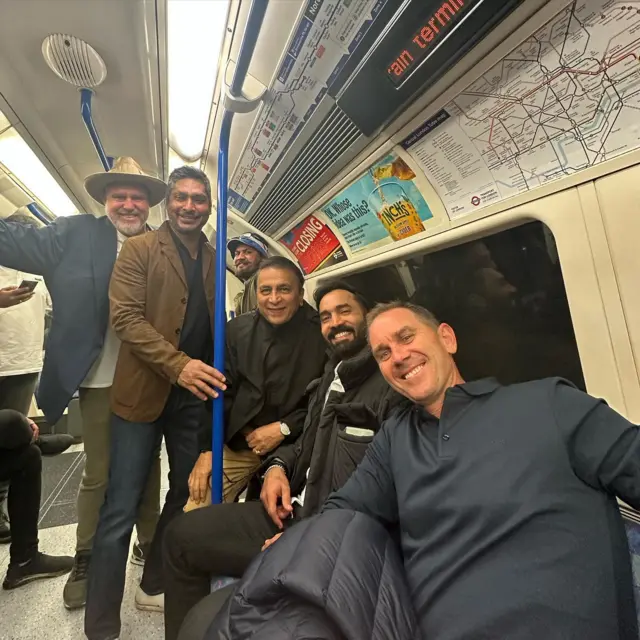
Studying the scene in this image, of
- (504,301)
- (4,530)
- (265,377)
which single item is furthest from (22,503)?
(504,301)

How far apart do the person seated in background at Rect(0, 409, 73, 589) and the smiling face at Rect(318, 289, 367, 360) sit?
5.86ft

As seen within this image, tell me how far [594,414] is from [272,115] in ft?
5.88

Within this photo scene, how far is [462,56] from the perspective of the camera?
40.8 inches

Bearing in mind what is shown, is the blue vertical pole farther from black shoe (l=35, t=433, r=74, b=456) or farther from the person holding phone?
black shoe (l=35, t=433, r=74, b=456)

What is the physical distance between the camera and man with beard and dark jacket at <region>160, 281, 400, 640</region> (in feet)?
4.27

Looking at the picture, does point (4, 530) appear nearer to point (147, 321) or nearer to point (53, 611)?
point (53, 611)

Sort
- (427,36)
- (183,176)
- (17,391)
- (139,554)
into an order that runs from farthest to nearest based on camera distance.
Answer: (17,391), (139,554), (183,176), (427,36)

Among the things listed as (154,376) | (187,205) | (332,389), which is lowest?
(332,389)

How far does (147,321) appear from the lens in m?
1.61

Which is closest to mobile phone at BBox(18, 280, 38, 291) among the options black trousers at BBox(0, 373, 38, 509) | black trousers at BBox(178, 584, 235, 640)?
black trousers at BBox(0, 373, 38, 509)

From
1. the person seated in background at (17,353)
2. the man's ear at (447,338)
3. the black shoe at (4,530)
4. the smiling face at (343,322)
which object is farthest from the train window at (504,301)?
the black shoe at (4,530)

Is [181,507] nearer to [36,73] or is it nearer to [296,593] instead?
[296,593]

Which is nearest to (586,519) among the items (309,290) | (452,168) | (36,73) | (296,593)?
(296,593)

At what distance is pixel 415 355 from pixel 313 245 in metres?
1.38
